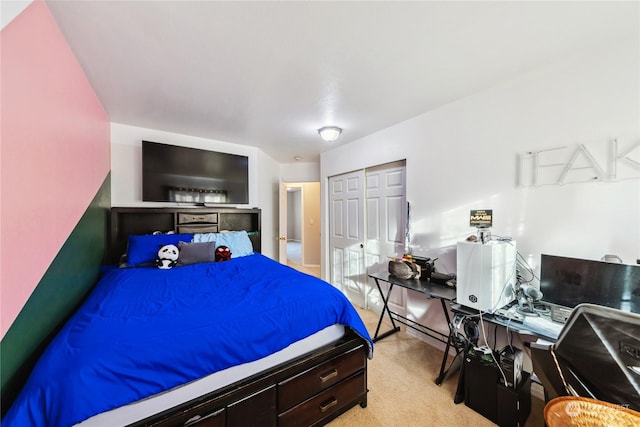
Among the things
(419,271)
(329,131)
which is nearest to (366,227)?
(419,271)

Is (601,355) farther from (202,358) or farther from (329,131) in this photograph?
(329,131)

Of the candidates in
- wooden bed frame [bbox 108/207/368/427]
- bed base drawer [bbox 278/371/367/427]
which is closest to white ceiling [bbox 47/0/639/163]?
wooden bed frame [bbox 108/207/368/427]

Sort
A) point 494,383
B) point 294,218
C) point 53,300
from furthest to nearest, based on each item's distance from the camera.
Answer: point 294,218 → point 494,383 → point 53,300

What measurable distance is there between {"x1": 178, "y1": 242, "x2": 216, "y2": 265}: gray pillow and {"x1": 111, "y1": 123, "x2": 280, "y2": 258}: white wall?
36.6 inches

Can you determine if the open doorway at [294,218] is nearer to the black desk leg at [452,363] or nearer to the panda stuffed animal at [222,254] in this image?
the panda stuffed animal at [222,254]

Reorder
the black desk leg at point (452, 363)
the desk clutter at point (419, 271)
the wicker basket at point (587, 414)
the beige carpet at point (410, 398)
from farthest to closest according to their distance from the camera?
1. the desk clutter at point (419, 271)
2. the black desk leg at point (452, 363)
3. the beige carpet at point (410, 398)
4. the wicker basket at point (587, 414)

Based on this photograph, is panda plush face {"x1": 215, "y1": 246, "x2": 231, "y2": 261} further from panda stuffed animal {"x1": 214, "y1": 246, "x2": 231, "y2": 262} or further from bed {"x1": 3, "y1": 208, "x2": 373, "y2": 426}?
bed {"x1": 3, "y1": 208, "x2": 373, "y2": 426}

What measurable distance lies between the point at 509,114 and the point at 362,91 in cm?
120

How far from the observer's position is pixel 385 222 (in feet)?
10.3

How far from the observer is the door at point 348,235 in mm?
3486

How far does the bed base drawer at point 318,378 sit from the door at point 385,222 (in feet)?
4.98

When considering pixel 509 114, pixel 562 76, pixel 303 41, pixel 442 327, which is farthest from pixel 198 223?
pixel 562 76

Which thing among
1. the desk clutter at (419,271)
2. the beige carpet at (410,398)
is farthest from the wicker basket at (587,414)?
the desk clutter at (419,271)

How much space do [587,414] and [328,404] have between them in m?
1.24
